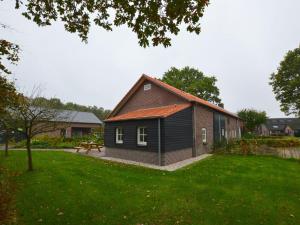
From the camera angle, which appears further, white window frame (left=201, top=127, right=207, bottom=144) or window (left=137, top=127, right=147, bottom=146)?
white window frame (left=201, top=127, right=207, bottom=144)

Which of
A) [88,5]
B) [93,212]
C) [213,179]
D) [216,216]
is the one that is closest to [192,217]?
[216,216]

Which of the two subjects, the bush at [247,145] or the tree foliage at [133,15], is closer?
the tree foliage at [133,15]

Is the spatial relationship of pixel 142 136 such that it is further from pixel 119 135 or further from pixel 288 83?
pixel 288 83

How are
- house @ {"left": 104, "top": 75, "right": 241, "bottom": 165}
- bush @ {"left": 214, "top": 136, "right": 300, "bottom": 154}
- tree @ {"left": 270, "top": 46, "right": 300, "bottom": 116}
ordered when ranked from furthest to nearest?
1. tree @ {"left": 270, "top": 46, "right": 300, "bottom": 116}
2. bush @ {"left": 214, "top": 136, "right": 300, "bottom": 154}
3. house @ {"left": 104, "top": 75, "right": 241, "bottom": 165}

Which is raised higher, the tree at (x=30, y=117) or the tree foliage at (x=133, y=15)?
the tree foliage at (x=133, y=15)

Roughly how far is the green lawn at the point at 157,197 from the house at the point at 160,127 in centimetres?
335

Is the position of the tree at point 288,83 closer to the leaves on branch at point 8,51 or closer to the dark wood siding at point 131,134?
the dark wood siding at point 131,134

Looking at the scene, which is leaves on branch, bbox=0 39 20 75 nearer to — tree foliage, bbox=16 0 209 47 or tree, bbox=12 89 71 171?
tree foliage, bbox=16 0 209 47

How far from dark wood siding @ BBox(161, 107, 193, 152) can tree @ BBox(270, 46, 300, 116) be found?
97.7ft

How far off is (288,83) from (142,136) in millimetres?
35101

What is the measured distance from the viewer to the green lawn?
568cm

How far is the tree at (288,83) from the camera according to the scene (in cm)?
3678

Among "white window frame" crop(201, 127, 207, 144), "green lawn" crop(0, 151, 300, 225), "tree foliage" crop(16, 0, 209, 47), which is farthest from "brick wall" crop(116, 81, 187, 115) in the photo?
"tree foliage" crop(16, 0, 209, 47)

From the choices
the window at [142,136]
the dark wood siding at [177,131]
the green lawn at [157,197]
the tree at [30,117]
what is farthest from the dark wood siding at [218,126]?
the tree at [30,117]
